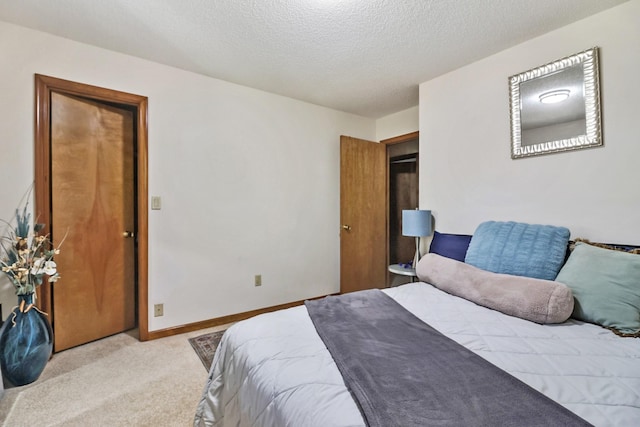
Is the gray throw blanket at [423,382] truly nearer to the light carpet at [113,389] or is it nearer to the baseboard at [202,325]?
the light carpet at [113,389]

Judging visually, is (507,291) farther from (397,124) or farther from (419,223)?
(397,124)

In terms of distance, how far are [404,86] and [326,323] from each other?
2584 millimetres

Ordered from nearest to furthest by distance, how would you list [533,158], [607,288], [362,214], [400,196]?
[607,288], [533,158], [362,214], [400,196]

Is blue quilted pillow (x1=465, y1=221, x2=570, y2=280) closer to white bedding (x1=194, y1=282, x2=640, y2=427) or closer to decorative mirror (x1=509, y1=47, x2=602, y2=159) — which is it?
white bedding (x1=194, y1=282, x2=640, y2=427)

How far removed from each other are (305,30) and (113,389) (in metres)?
2.68

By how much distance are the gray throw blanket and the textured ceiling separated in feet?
6.12

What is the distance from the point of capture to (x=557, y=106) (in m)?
1.98

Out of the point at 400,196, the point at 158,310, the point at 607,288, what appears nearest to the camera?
the point at 607,288

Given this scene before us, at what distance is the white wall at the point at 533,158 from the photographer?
1.72 meters

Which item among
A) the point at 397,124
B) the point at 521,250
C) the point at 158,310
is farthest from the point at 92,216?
the point at 397,124

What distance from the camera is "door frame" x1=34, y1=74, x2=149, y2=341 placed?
2.03 m

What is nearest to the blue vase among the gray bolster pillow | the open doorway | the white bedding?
the white bedding

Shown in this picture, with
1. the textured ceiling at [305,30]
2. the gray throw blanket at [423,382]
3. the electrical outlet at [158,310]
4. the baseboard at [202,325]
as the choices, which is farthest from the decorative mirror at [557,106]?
the electrical outlet at [158,310]

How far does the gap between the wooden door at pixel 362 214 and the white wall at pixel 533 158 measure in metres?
0.91
